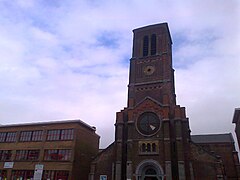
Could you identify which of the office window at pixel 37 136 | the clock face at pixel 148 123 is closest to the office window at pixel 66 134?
the office window at pixel 37 136

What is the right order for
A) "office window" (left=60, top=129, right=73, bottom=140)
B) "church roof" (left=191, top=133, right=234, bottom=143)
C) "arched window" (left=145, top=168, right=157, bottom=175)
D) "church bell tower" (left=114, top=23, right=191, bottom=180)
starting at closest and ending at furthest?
"church bell tower" (left=114, top=23, right=191, bottom=180), "arched window" (left=145, top=168, right=157, bottom=175), "office window" (left=60, top=129, right=73, bottom=140), "church roof" (left=191, top=133, right=234, bottom=143)

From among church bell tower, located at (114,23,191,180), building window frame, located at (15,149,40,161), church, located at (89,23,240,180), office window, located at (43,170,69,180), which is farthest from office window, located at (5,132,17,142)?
church bell tower, located at (114,23,191,180)

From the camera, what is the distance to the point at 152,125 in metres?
32.9

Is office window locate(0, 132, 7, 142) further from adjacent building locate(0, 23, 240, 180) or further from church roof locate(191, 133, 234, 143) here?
church roof locate(191, 133, 234, 143)

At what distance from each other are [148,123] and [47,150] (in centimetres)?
1686

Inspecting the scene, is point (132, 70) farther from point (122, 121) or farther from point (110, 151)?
point (110, 151)

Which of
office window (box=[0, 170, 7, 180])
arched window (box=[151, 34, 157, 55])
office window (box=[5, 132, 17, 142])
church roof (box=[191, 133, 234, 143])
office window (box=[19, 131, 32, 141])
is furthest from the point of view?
church roof (box=[191, 133, 234, 143])

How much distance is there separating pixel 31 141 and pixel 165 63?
25.9 m

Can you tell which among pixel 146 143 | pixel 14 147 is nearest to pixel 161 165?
pixel 146 143

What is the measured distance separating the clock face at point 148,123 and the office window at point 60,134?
36.9 feet

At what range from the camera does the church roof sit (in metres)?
50.7

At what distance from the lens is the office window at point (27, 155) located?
3672 centimetres

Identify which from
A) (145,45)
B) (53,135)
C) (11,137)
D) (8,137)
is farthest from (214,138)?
(8,137)

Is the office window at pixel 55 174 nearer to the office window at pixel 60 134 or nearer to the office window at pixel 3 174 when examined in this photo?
the office window at pixel 60 134
